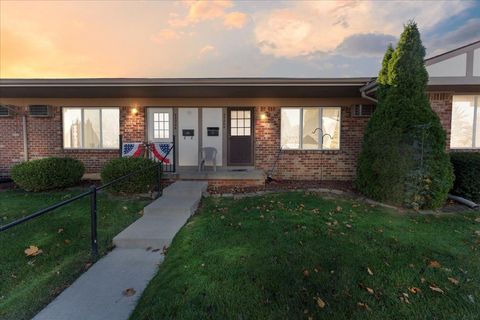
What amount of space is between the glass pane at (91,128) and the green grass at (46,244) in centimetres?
305

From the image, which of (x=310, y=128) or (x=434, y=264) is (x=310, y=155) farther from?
(x=434, y=264)

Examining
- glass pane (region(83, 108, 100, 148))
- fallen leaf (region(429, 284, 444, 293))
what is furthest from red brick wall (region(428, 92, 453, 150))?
glass pane (region(83, 108, 100, 148))

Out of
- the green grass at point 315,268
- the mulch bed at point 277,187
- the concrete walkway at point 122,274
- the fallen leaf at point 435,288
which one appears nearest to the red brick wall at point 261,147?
the mulch bed at point 277,187

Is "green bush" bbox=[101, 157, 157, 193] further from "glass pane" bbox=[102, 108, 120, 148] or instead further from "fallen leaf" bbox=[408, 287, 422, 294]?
"fallen leaf" bbox=[408, 287, 422, 294]

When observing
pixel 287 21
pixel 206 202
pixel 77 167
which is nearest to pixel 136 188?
pixel 206 202

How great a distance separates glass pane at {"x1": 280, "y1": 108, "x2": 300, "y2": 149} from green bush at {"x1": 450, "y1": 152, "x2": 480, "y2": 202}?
4.15 m

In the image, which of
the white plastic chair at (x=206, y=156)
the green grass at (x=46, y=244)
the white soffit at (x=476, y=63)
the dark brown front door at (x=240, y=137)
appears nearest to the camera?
the green grass at (x=46, y=244)

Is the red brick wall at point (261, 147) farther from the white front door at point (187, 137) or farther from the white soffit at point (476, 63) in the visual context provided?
the white soffit at point (476, 63)

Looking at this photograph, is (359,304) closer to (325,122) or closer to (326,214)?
(326,214)

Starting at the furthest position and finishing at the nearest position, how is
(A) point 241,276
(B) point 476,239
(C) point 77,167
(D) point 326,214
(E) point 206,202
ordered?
(C) point 77,167 < (E) point 206,202 < (D) point 326,214 < (B) point 476,239 < (A) point 241,276

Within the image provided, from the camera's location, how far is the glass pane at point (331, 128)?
862 centimetres

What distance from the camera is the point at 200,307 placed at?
213cm

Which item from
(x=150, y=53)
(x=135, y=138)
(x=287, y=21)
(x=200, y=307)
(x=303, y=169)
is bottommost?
(x=200, y=307)

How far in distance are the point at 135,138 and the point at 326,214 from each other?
6.83 m
